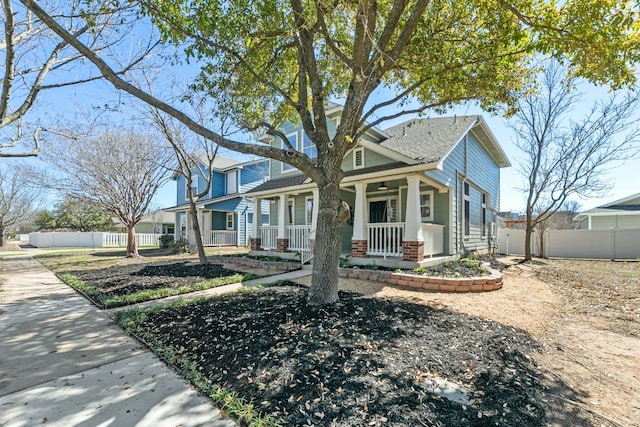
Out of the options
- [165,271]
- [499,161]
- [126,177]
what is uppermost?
[499,161]

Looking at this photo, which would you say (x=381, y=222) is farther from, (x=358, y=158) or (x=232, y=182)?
(x=232, y=182)

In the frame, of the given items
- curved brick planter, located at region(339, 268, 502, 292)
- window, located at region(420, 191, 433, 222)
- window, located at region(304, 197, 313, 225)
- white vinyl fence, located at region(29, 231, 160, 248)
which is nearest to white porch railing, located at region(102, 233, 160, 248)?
white vinyl fence, located at region(29, 231, 160, 248)

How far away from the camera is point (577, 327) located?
14.8 ft

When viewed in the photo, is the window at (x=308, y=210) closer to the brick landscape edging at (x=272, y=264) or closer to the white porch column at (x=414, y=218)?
the brick landscape edging at (x=272, y=264)

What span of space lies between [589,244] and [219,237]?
21.2m

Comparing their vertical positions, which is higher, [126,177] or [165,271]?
[126,177]

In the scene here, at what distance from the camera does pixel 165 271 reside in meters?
Result: 9.16

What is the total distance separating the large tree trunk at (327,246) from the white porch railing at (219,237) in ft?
53.7

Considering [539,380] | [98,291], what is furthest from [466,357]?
[98,291]

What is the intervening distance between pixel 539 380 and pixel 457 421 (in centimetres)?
128

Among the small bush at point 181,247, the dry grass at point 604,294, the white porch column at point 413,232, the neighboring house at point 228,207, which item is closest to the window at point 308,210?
the white porch column at point 413,232

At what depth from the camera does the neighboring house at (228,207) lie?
19797 mm

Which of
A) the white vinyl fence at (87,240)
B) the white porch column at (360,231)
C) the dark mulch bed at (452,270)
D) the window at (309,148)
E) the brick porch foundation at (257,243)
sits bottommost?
the white vinyl fence at (87,240)

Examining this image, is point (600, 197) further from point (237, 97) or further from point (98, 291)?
point (98, 291)
